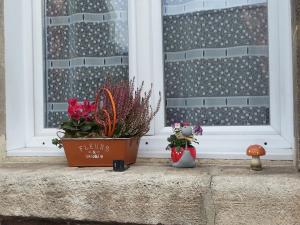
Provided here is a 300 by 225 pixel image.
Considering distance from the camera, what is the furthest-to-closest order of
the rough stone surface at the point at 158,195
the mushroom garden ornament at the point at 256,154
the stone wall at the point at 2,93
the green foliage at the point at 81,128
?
the stone wall at the point at 2,93, the green foliage at the point at 81,128, the mushroom garden ornament at the point at 256,154, the rough stone surface at the point at 158,195

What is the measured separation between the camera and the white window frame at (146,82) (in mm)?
1608

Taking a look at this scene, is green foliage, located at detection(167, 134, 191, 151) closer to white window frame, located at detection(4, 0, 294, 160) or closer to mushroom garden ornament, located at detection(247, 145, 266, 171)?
white window frame, located at detection(4, 0, 294, 160)

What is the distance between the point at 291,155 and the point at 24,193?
0.99 meters

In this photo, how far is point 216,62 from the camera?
5.72 feet

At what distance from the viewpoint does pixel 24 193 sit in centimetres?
151

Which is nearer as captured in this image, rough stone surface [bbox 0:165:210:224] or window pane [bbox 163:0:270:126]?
rough stone surface [bbox 0:165:210:224]

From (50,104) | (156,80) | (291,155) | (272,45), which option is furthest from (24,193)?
(272,45)

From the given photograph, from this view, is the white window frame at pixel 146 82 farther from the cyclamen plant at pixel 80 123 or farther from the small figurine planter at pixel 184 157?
the cyclamen plant at pixel 80 123

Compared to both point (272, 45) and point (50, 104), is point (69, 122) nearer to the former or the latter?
point (50, 104)

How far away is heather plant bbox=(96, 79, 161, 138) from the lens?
1632 millimetres

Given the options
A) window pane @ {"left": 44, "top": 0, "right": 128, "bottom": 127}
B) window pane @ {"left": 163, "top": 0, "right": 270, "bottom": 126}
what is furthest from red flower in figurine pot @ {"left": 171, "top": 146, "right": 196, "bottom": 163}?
window pane @ {"left": 44, "top": 0, "right": 128, "bottom": 127}

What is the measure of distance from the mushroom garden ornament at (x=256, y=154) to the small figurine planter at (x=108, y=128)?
0.43m

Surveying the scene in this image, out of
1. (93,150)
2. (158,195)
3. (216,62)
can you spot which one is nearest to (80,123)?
(93,150)

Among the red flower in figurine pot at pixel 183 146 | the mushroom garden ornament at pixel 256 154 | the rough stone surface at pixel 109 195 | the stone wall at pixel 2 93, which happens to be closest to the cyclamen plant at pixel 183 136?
the red flower in figurine pot at pixel 183 146
